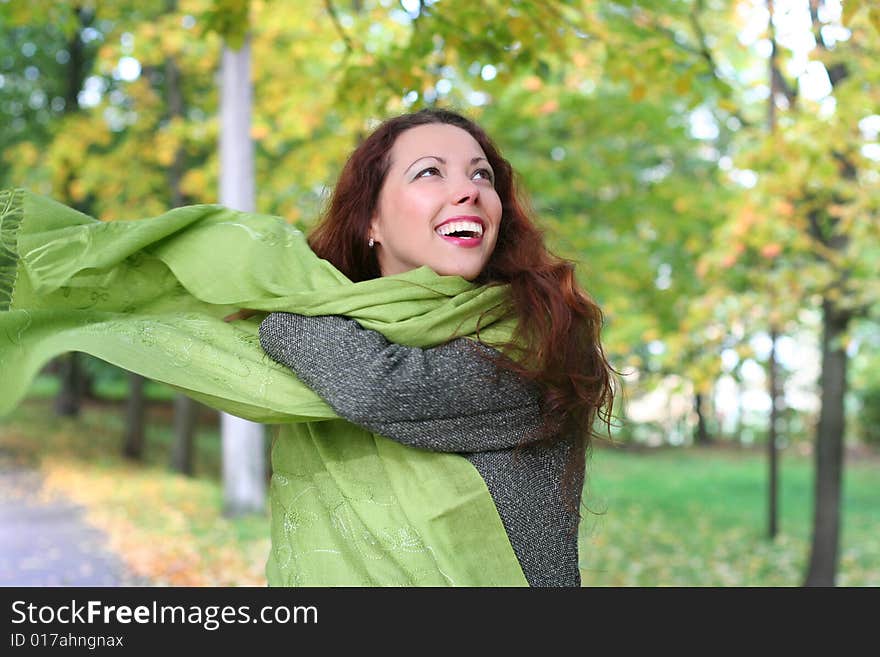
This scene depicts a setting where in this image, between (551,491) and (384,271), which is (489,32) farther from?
(551,491)

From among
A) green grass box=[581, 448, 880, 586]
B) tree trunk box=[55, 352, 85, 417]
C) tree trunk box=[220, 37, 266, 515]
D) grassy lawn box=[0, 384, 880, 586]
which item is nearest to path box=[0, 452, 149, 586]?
grassy lawn box=[0, 384, 880, 586]

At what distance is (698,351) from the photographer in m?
6.20

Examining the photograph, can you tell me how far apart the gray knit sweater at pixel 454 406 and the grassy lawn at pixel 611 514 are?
0.35 meters

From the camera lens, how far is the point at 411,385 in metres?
1.70

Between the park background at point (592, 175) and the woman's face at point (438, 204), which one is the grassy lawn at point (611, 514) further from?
the woman's face at point (438, 204)

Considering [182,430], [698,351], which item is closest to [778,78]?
[698,351]

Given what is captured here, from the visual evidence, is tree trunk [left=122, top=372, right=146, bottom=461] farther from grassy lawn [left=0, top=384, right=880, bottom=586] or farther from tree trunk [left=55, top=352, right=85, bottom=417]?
tree trunk [left=55, top=352, right=85, bottom=417]

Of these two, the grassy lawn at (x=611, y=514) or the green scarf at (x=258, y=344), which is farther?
the grassy lawn at (x=611, y=514)

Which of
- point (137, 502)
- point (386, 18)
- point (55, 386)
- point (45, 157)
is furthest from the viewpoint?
point (55, 386)

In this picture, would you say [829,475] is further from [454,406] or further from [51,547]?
[51,547]

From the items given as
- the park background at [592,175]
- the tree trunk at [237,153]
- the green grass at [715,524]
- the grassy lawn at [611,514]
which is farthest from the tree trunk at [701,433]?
the tree trunk at [237,153]

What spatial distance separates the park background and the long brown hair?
18cm

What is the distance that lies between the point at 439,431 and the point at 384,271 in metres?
0.51

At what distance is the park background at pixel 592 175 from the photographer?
375cm
